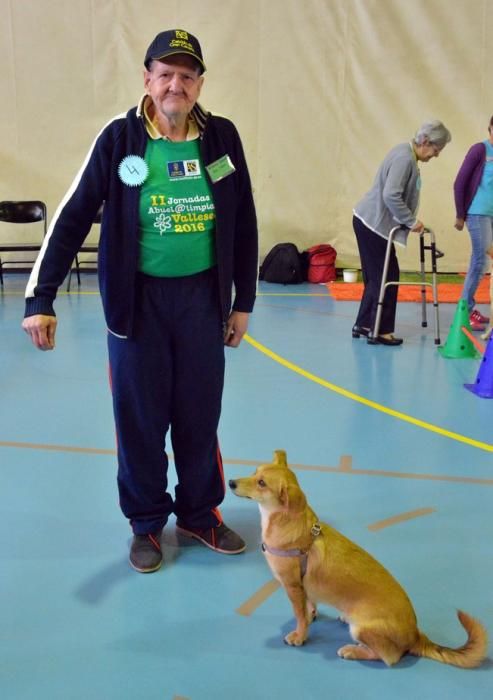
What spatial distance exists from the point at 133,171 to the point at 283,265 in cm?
713

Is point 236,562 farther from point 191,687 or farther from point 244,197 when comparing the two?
point 244,197

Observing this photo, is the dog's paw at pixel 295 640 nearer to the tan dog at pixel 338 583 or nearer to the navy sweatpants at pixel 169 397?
the tan dog at pixel 338 583

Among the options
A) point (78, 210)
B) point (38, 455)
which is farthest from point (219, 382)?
point (38, 455)

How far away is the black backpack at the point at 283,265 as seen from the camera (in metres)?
9.41

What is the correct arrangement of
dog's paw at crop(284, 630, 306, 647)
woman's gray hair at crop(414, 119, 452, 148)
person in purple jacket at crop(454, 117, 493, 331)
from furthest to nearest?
person in purple jacket at crop(454, 117, 493, 331), woman's gray hair at crop(414, 119, 452, 148), dog's paw at crop(284, 630, 306, 647)

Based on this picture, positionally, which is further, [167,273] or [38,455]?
[38,455]

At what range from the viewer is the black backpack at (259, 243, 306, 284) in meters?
9.41

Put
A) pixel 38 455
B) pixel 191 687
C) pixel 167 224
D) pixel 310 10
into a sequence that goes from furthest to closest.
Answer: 1. pixel 310 10
2. pixel 38 455
3. pixel 167 224
4. pixel 191 687

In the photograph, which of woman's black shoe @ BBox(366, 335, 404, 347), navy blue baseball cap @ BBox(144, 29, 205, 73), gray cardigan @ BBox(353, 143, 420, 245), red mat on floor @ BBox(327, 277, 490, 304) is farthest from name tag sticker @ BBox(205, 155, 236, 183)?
red mat on floor @ BBox(327, 277, 490, 304)

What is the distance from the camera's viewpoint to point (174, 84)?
2303mm

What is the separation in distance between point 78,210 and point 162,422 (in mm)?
851

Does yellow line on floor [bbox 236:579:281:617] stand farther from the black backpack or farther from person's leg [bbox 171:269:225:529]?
the black backpack

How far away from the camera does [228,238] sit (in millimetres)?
2543

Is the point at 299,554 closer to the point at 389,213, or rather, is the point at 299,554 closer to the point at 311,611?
the point at 311,611
